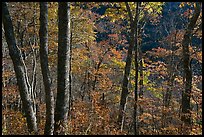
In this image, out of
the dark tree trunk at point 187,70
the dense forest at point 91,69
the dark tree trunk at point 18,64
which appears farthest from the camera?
the dark tree trunk at point 187,70

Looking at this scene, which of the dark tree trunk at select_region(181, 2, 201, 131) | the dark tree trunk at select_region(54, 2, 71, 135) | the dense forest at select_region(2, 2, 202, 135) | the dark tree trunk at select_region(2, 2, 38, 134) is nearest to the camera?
the dark tree trunk at select_region(54, 2, 71, 135)

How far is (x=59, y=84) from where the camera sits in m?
6.71

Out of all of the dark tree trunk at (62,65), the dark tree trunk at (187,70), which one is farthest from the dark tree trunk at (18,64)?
the dark tree trunk at (187,70)

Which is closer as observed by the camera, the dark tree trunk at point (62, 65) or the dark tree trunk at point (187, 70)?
the dark tree trunk at point (62, 65)

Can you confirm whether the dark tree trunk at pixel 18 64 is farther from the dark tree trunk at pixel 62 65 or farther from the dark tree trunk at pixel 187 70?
the dark tree trunk at pixel 187 70

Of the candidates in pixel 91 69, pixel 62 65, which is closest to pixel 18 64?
pixel 62 65

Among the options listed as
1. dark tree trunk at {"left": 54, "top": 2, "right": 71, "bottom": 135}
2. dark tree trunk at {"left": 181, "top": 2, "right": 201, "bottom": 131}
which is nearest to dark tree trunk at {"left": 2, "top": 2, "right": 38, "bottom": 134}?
dark tree trunk at {"left": 54, "top": 2, "right": 71, "bottom": 135}

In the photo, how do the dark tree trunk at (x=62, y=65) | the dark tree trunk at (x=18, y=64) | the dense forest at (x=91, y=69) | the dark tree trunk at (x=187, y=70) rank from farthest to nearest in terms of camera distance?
1. the dark tree trunk at (x=187, y=70)
2. the dark tree trunk at (x=18, y=64)
3. the dense forest at (x=91, y=69)
4. the dark tree trunk at (x=62, y=65)

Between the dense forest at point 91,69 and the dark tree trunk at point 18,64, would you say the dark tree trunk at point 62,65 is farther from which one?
the dark tree trunk at point 18,64

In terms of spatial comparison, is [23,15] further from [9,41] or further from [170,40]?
[170,40]

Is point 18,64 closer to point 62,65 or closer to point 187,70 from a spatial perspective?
point 62,65

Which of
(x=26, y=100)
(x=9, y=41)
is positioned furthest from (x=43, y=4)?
(x=26, y=100)

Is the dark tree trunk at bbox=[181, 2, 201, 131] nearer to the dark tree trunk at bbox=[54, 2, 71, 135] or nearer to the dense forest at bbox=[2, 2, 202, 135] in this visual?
the dense forest at bbox=[2, 2, 202, 135]

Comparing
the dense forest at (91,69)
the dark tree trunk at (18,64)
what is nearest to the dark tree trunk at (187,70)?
the dense forest at (91,69)
